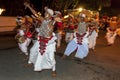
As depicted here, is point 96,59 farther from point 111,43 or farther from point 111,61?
point 111,43

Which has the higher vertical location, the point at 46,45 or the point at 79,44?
the point at 46,45

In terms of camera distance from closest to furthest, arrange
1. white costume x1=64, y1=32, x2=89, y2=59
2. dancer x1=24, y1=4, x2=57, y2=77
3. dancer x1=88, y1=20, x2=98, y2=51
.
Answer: dancer x1=24, y1=4, x2=57, y2=77
white costume x1=64, y1=32, x2=89, y2=59
dancer x1=88, y1=20, x2=98, y2=51

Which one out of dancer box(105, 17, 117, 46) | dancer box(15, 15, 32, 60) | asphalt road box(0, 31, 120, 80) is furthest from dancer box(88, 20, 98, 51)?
dancer box(15, 15, 32, 60)

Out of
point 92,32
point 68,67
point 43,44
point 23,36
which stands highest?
point 43,44

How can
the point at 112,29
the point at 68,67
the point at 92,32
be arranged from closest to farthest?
the point at 68,67
the point at 92,32
the point at 112,29

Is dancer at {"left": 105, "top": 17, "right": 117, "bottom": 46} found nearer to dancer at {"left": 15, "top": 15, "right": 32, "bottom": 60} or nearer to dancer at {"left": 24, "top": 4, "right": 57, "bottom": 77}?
dancer at {"left": 15, "top": 15, "right": 32, "bottom": 60}

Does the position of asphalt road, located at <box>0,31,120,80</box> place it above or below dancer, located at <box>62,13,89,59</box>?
below

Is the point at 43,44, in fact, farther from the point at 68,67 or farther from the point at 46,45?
the point at 68,67

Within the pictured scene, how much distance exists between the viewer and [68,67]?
1074 centimetres

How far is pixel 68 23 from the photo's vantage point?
590 inches

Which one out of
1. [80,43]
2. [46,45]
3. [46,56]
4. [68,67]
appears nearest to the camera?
[46,45]

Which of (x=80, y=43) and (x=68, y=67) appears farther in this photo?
(x=80, y=43)

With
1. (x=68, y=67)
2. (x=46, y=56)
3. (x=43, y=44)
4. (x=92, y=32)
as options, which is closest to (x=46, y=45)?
(x=43, y=44)

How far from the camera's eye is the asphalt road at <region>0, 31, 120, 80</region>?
9.36 metres
